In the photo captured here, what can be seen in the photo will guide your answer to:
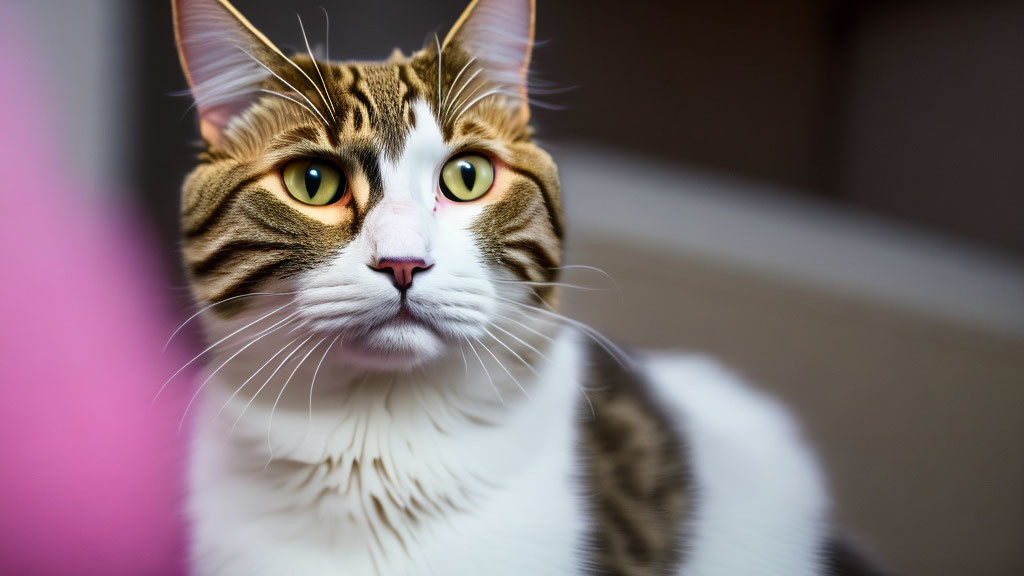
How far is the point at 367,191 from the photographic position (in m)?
0.55

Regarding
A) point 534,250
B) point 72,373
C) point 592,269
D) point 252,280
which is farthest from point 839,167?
point 72,373

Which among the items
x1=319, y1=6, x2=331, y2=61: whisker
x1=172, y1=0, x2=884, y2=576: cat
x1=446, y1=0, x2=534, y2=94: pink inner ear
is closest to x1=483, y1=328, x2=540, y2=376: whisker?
x1=172, y1=0, x2=884, y2=576: cat

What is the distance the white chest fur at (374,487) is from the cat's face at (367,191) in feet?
0.20

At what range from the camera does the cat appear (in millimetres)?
546

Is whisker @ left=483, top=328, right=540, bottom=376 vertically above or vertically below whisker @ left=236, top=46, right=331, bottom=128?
below

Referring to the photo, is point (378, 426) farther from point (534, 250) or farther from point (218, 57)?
point (218, 57)

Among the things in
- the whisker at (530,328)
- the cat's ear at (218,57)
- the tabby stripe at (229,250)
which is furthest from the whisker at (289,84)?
the whisker at (530,328)

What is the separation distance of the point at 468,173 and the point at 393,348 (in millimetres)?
155

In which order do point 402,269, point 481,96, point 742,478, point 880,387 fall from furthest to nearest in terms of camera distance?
point 880,387
point 742,478
point 481,96
point 402,269

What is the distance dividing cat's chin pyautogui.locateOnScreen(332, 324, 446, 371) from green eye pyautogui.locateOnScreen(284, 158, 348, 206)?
0.37 ft

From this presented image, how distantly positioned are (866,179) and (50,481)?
3.21 feet

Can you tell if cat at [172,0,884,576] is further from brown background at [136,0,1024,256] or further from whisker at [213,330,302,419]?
brown background at [136,0,1024,256]

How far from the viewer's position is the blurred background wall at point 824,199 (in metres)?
0.79

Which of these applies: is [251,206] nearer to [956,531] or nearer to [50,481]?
[50,481]
